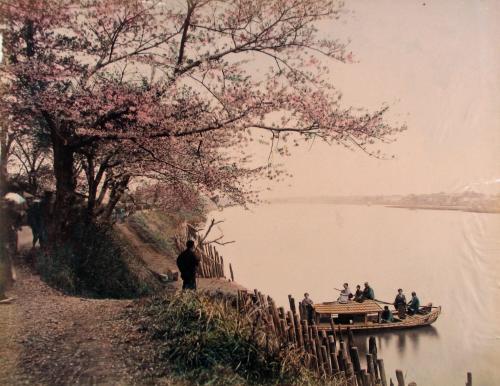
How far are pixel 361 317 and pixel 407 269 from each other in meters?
9.22

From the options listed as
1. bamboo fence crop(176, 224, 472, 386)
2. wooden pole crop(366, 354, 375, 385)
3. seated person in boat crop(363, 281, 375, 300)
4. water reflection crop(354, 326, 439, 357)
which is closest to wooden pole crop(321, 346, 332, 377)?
bamboo fence crop(176, 224, 472, 386)

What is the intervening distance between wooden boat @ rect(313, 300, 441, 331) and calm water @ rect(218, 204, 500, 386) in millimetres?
326

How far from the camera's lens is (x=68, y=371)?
176 inches

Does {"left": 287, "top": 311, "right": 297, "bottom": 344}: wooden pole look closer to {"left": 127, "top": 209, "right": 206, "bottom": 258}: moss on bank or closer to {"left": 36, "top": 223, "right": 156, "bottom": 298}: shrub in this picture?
{"left": 36, "top": 223, "right": 156, "bottom": 298}: shrub

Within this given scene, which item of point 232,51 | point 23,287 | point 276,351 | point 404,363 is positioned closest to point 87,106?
point 232,51

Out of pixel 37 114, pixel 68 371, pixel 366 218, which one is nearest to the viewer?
pixel 68 371

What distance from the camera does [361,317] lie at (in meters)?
12.1

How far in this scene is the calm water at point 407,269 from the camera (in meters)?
9.00

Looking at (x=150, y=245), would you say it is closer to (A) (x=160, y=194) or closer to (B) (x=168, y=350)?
(A) (x=160, y=194)

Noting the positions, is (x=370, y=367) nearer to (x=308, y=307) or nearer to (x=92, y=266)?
(x=308, y=307)

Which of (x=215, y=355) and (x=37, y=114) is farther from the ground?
(x=37, y=114)

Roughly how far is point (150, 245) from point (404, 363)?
7.28 m

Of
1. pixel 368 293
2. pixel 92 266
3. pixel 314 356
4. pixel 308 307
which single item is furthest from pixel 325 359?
pixel 368 293

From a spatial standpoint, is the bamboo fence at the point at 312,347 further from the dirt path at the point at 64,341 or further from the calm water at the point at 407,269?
the calm water at the point at 407,269
